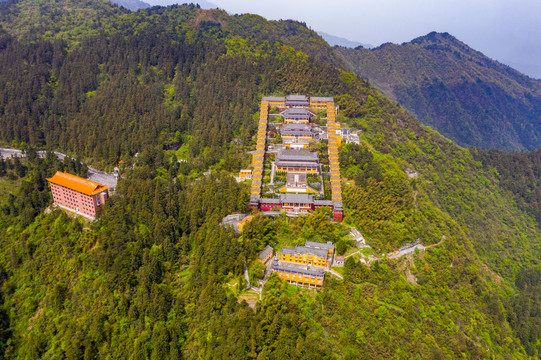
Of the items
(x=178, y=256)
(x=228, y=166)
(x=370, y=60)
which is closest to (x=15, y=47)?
(x=228, y=166)

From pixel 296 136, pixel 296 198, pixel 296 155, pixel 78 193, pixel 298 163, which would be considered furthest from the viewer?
pixel 296 136

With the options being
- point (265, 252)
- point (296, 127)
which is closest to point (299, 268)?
point (265, 252)

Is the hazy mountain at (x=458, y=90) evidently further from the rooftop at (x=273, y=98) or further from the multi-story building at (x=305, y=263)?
the multi-story building at (x=305, y=263)

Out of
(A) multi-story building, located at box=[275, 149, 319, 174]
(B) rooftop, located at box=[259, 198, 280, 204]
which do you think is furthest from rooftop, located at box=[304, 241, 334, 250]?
(A) multi-story building, located at box=[275, 149, 319, 174]

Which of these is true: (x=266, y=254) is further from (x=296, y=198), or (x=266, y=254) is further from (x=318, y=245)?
(x=296, y=198)

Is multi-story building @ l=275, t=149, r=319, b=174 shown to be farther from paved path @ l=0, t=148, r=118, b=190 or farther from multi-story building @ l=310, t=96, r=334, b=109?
paved path @ l=0, t=148, r=118, b=190

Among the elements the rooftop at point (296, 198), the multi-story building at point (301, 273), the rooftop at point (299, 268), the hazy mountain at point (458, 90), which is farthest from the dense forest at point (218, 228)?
the hazy mountain at point (458, 90)

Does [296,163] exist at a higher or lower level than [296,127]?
lower
